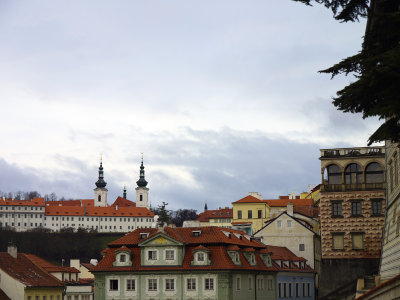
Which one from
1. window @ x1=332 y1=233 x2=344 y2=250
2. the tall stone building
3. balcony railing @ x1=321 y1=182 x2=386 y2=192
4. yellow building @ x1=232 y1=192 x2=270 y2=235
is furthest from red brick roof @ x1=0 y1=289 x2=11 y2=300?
yellow building @ x1=232 y1=192 x2=270 y2=235

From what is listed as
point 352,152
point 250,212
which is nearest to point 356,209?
point 352,152

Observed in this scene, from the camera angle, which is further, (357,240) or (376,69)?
(357,240)

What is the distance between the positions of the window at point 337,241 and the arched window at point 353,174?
5.08m

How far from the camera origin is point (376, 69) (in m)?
9.67

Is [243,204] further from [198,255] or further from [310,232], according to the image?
[198,255]

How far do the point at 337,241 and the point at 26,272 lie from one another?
30.7 meters

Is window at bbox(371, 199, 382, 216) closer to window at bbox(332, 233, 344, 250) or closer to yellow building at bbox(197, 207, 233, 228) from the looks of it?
window at bbox(332, 233, 344, 250)

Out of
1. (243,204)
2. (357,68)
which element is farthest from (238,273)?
(243,204)

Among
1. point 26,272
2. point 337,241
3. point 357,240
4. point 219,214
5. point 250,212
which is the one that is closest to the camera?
point 357,240

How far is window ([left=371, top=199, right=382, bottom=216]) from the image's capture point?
64.9 m

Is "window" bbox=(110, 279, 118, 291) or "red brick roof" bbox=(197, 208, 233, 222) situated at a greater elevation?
"red brick roof" bbox=(197, 208, 233, 222)

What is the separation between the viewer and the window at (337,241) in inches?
2589

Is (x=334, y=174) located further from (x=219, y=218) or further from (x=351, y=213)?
(x=219, y=218)

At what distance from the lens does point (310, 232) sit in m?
75.5
